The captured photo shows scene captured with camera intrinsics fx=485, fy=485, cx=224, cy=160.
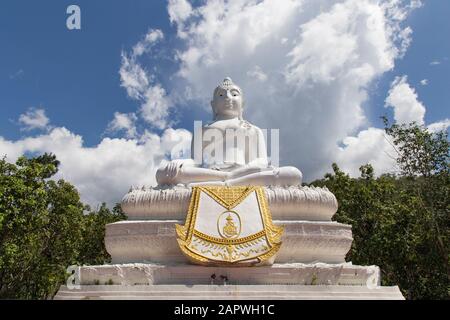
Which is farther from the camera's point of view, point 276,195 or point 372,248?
point 372,248

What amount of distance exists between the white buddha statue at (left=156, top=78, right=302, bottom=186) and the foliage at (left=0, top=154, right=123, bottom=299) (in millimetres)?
5645

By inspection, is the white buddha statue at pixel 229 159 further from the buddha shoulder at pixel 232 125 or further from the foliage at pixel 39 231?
the foliage at pixel 39 231

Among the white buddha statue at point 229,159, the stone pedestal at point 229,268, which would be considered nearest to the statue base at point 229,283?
the stone pedestal at point 229,268

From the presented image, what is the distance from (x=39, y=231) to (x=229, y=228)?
10.2 meters

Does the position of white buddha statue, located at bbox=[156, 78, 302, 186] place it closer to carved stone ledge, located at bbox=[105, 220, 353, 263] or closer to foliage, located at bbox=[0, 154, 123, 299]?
carved stone ledge, located at bbox=[105, 220, 353, 263]

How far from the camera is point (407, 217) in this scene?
17000 mm

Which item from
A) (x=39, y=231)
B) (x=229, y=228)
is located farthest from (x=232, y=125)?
(x=39, y=231)

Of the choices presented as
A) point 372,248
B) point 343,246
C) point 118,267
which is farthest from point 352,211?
point 118,267

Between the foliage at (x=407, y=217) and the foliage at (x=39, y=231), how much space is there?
33.9 ft

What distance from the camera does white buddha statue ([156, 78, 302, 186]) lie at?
11508 mm

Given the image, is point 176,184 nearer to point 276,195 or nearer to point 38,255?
point 276,195

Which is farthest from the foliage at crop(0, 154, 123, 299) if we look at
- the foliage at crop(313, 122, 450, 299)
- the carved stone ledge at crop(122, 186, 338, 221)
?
the foliage at crop(313, 122, 450, 299)

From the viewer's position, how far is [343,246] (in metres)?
10.6
